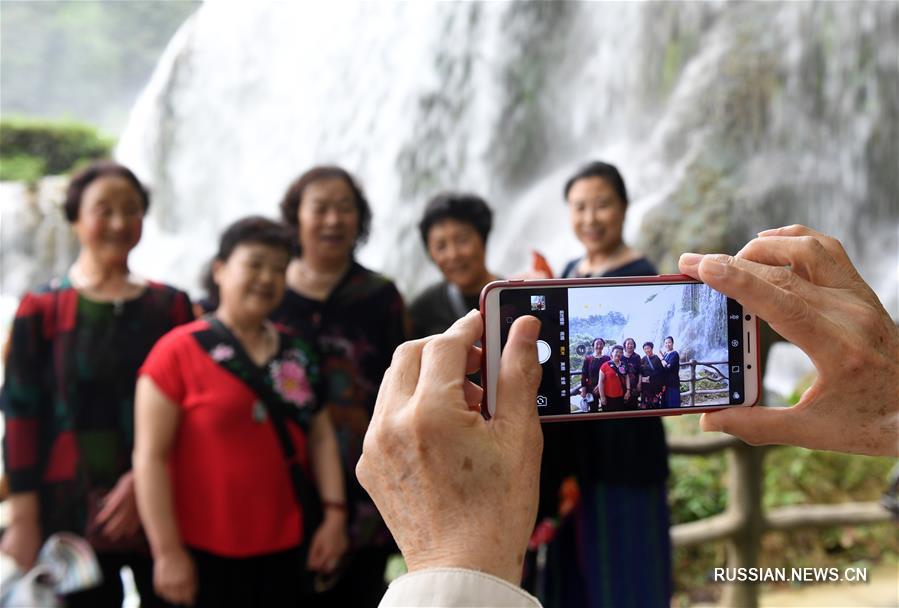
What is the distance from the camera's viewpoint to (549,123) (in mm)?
2871

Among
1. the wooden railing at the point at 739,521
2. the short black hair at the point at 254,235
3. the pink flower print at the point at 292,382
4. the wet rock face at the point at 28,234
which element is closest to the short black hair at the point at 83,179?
the short black hair at the point at 254,235

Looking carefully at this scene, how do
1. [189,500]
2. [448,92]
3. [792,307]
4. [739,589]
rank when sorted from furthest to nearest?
[448,92], [739,589], [189,500], [792,307]

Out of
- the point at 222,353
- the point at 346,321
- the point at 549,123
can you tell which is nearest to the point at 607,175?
the point at 346,321

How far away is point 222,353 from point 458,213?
530 millimetres

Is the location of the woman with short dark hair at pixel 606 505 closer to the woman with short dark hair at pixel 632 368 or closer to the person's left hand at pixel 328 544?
the person's left hand at pixel 328 544

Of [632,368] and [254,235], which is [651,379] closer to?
[632,368]

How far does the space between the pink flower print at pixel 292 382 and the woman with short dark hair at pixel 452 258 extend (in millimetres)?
240

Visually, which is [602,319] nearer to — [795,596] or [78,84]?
[795,596]

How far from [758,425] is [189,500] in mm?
975

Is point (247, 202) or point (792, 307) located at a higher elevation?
point (247, 202)

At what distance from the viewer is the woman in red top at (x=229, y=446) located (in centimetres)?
120

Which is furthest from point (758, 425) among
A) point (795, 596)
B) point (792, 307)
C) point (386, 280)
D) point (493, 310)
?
point (795, 596)

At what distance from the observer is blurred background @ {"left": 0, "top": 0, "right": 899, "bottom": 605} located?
89.8 inches

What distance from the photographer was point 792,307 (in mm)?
526
